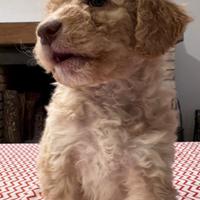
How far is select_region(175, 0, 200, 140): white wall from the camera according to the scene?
9.97 ft

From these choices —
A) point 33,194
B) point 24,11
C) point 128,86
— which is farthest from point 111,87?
point 24,11

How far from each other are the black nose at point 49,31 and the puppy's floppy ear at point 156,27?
0.61 feet

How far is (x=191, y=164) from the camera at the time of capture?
157 cm

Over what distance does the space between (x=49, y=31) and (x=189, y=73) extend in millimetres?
2333

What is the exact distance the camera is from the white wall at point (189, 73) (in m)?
3.04

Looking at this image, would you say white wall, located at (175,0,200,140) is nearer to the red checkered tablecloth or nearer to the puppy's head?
the red checkered tablecloth

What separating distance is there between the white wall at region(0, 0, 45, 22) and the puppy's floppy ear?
2144 millimetres

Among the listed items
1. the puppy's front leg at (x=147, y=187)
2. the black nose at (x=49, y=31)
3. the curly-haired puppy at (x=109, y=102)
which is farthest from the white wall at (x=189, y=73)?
the black nose at (x=49, y=31)

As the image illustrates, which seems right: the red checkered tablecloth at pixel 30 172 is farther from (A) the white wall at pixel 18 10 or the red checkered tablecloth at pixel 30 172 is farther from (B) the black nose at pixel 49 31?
(A) the white wall at pixel 18 10

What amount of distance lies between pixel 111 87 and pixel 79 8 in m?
0.21

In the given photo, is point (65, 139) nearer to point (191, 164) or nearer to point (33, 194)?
point (33, 194)

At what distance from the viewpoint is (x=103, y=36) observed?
898mm

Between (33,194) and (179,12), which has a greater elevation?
(179,12)

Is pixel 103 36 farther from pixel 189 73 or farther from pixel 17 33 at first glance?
pixel 189 73
